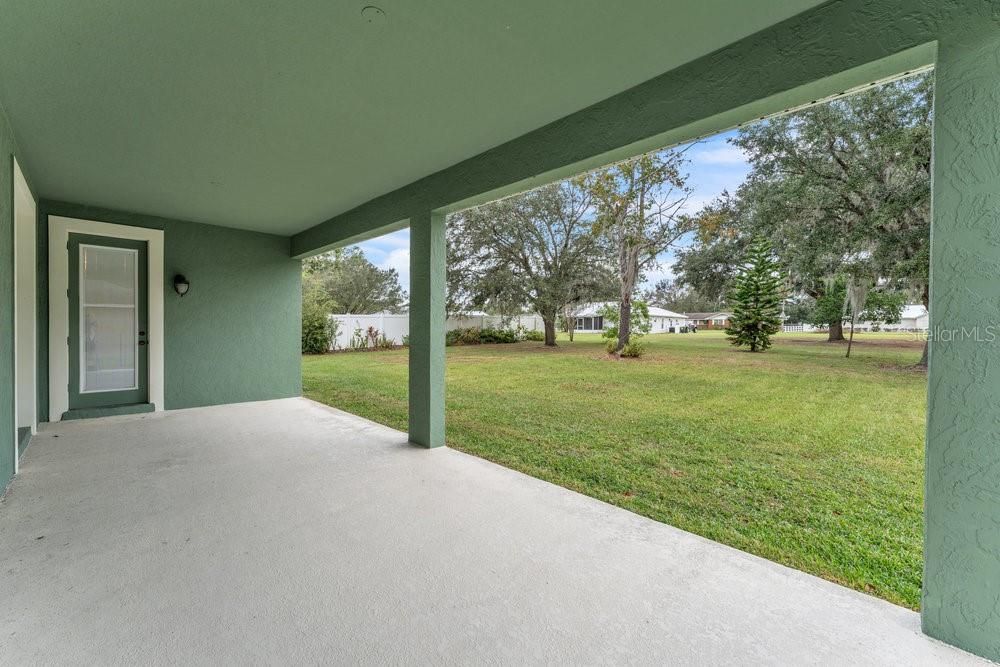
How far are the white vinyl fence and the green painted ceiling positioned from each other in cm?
958

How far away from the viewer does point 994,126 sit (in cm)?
146

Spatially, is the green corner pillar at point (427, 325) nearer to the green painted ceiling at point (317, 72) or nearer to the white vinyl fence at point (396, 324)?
the green painted ceiling at point (317, 72)

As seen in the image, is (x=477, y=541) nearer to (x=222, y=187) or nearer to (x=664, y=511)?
(x=664, y=511)

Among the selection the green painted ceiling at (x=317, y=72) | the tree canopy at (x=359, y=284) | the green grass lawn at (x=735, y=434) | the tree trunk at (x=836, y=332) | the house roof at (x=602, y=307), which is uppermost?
the tree canopy at (x=359, y=284)

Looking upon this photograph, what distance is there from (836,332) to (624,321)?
4.43 metres

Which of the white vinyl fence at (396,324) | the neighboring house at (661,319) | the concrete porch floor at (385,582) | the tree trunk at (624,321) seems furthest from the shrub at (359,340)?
the concrete porch floor at (385,582)

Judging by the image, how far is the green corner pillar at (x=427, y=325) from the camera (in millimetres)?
4078

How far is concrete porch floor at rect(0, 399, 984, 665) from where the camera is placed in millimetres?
1557

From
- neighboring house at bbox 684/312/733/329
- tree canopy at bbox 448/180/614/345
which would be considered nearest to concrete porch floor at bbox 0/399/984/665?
neighboring house at bbox 684/312/733/329

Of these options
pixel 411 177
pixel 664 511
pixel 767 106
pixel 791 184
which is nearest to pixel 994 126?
pixel 767 106

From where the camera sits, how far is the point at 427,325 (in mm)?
4094

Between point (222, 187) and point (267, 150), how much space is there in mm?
1336

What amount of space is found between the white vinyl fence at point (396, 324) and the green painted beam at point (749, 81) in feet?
33.6

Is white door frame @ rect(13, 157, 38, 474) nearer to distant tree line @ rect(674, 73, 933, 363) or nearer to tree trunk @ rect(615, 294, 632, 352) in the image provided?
distant tree line @ rect(674, 73, 933, 363)
